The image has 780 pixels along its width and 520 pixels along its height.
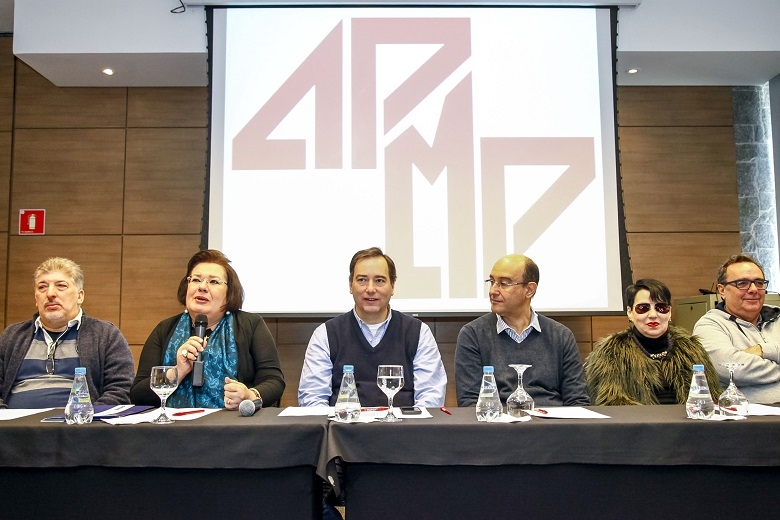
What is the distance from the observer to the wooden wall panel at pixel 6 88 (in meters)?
4.57

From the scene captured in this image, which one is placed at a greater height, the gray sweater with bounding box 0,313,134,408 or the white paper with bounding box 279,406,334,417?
the gray sweater with bounding box 0,313,134,408

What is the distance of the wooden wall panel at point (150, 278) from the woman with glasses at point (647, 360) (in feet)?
9.86

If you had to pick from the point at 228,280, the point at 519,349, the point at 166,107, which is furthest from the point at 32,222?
the point at 519,349

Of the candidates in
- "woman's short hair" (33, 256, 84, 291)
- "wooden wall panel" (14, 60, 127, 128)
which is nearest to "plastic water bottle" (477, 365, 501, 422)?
"woman's short hair" (33, 256, 84, 291)

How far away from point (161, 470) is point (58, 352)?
1.27 meters

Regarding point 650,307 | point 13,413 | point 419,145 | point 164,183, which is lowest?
point 13,413

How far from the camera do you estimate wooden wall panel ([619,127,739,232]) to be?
4.55m

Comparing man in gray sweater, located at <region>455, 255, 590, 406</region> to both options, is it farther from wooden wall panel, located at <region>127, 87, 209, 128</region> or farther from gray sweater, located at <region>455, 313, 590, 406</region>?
wooden wall panel, located at <region>127, 87, 209, 128</region>

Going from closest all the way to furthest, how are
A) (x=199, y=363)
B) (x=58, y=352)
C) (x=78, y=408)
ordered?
(x=78, y=408)
(x=199, y=363)
(x=58, y=352)

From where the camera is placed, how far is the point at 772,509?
5.48 feet

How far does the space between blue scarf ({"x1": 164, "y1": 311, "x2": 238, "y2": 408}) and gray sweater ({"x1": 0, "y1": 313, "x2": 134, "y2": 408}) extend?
0.33m

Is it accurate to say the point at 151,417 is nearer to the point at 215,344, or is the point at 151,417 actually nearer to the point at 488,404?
the point at 215,344

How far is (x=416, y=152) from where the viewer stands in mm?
3941

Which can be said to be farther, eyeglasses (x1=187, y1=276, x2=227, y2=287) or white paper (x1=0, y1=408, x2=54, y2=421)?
eyeglasses (x1=187, y1=276, x2=227, y2=287)
